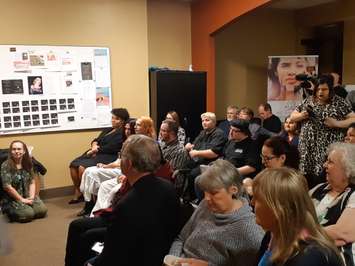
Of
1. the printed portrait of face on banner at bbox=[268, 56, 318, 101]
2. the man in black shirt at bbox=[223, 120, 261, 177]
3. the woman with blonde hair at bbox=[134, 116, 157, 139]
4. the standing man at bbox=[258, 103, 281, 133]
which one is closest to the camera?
the man in black shirt at bbox=[223, 120, 261, 177]

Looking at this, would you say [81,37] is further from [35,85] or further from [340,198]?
[340,198]

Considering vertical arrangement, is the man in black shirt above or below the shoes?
above

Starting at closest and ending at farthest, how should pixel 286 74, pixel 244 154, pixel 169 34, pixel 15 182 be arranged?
1. pixel 244 154
2. pixel 15 182
3. pixel 169 34
4. pixel 286 74

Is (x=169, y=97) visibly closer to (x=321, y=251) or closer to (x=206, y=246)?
(x=206, y=246)

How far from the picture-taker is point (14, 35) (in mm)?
4723

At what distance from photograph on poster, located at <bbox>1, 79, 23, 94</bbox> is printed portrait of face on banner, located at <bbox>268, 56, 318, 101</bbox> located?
3.94 metres

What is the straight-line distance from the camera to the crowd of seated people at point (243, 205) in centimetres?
123

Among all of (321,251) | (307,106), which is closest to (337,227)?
(321,251)

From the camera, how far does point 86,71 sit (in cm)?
518

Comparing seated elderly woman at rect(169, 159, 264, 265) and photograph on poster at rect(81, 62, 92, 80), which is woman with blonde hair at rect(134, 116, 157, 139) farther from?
seated elderly woman at rect(169, 159, 264, 265)

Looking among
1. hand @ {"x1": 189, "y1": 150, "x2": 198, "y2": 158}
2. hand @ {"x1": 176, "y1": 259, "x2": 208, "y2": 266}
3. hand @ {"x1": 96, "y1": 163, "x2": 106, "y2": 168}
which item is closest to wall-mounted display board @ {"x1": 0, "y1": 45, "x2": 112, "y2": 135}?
hand @ {"x1": 96, "y1": 163, "x2": 106, "y2": 168}

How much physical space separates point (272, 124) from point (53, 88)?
9.85ft

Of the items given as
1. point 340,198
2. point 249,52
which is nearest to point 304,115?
point 340,198

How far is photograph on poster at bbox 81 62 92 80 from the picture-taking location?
5.15 m
